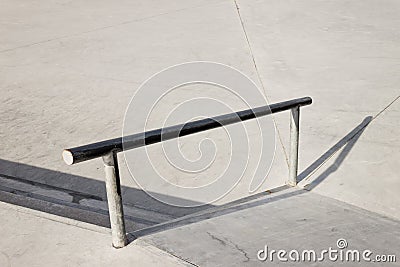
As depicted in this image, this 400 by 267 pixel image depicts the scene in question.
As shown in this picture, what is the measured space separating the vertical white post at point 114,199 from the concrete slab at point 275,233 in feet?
0.58

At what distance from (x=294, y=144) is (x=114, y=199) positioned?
1584 millimetres

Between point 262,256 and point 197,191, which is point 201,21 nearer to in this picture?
point 197,191

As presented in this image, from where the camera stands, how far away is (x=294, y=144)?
377 centimetres

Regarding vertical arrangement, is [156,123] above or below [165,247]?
below

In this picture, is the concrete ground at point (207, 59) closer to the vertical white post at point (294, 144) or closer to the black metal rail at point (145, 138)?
the vertical white post at point (294, 144)

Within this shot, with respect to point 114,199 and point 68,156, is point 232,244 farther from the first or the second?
point 68,156

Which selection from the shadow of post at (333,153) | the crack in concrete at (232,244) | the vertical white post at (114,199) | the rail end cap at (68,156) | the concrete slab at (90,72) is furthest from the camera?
the concrete slab at (90,72)

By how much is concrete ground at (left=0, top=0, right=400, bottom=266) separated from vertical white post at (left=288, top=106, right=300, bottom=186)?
0.17 m

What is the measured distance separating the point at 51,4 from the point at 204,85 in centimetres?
604

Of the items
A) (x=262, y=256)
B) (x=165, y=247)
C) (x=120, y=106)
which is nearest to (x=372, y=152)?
(x=262, y=256)

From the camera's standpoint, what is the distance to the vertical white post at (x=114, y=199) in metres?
2.65

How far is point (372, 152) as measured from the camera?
4.43 m

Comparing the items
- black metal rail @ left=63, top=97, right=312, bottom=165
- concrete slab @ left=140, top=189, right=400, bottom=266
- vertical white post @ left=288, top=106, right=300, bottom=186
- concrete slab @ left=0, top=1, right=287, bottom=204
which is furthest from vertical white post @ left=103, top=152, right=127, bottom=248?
vertical white post @ left=288, top=106, right=300, bottom=186

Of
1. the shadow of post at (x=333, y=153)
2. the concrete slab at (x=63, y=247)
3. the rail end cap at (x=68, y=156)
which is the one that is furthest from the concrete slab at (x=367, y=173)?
the rail end cap at (x=68, y=156)
